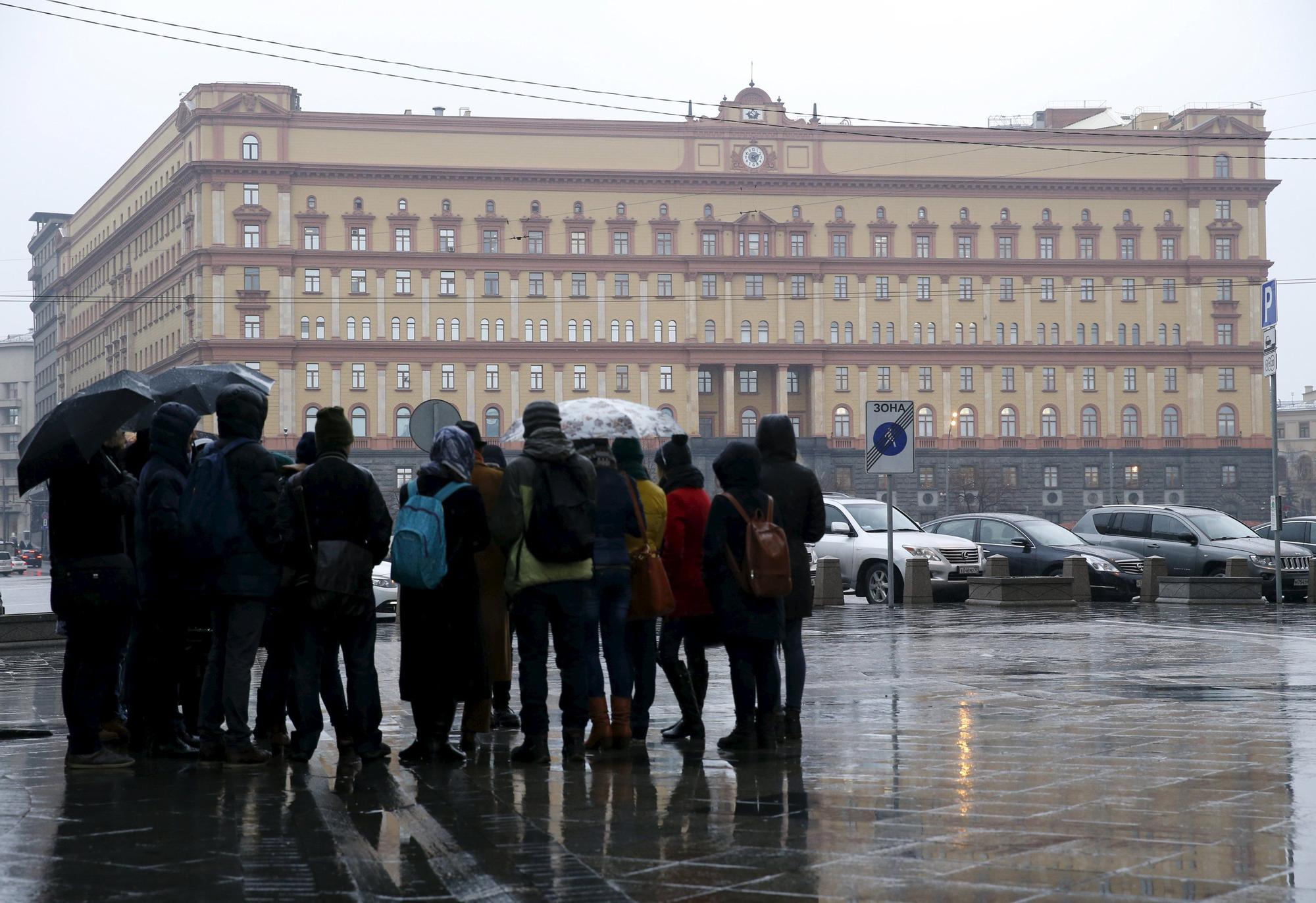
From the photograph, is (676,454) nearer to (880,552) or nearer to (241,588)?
(241,588)

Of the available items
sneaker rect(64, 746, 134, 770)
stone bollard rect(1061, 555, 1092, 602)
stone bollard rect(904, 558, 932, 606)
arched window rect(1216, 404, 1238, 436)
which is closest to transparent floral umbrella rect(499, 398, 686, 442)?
sneaker rect(64, 746, 134, 770)

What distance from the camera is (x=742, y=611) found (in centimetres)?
892

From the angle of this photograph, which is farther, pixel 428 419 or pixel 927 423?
pixel 927 423

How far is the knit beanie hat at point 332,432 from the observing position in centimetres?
850

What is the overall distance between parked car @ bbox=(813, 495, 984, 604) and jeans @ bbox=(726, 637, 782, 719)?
1527 centimetres

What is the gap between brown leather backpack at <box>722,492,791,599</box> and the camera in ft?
29.0

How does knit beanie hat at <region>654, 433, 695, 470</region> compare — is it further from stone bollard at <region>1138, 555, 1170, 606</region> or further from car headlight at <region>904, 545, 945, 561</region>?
stone bollard at <region>1138, 555, 1170, 606</region>

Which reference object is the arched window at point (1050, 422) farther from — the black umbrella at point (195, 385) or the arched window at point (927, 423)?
the black umbrella at point (195, 385)

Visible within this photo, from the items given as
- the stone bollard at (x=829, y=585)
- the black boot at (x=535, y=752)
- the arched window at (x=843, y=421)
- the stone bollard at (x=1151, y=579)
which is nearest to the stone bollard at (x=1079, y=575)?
the stone bollard at (x=1151, y=579)

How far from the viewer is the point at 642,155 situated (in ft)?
323

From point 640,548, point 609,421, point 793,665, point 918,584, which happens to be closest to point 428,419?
point 918,584

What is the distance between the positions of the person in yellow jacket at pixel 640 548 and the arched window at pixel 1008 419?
93.6 m

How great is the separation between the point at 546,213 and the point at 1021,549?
74.5m

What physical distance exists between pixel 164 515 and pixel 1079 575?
1778 cm
